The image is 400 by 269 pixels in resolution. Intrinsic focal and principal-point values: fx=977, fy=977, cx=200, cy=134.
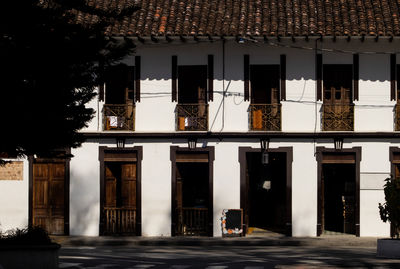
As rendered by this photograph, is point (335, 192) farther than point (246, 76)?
Yes

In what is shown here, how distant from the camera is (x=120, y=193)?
3409 cm

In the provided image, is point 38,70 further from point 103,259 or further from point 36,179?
point 36,179

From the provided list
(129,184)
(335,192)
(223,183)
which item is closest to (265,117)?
(223,183)

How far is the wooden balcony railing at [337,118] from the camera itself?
32750 millimetres

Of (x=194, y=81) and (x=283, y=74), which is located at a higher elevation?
(x=283, y=74)

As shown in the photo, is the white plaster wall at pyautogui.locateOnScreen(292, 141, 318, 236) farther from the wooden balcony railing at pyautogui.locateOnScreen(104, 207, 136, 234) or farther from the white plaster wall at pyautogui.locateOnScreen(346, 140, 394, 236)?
the wooden balcony railing at pyautogui.locateOnScreen(104, 207, 136, 234)

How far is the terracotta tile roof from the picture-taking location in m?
32.3

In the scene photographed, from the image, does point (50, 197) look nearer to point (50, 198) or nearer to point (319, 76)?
point (50, 198)

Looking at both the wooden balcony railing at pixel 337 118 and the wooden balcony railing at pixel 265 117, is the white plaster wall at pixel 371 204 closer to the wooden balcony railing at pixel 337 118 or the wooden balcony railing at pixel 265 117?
the wooden balcony railing at pixel 337 118

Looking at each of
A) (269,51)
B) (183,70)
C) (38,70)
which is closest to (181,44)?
(183,70)

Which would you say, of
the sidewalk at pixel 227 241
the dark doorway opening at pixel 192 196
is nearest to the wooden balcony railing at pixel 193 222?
the dark doorway opening at pixel 192 196

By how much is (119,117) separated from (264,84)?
5.07m

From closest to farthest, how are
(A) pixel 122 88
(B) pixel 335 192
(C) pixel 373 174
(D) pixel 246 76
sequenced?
(C) pixel 373 174 < (D) pixel 246 76 < (A) pixel 122 88 < (B) pixel 335 192

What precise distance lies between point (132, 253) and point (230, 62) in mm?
9072
